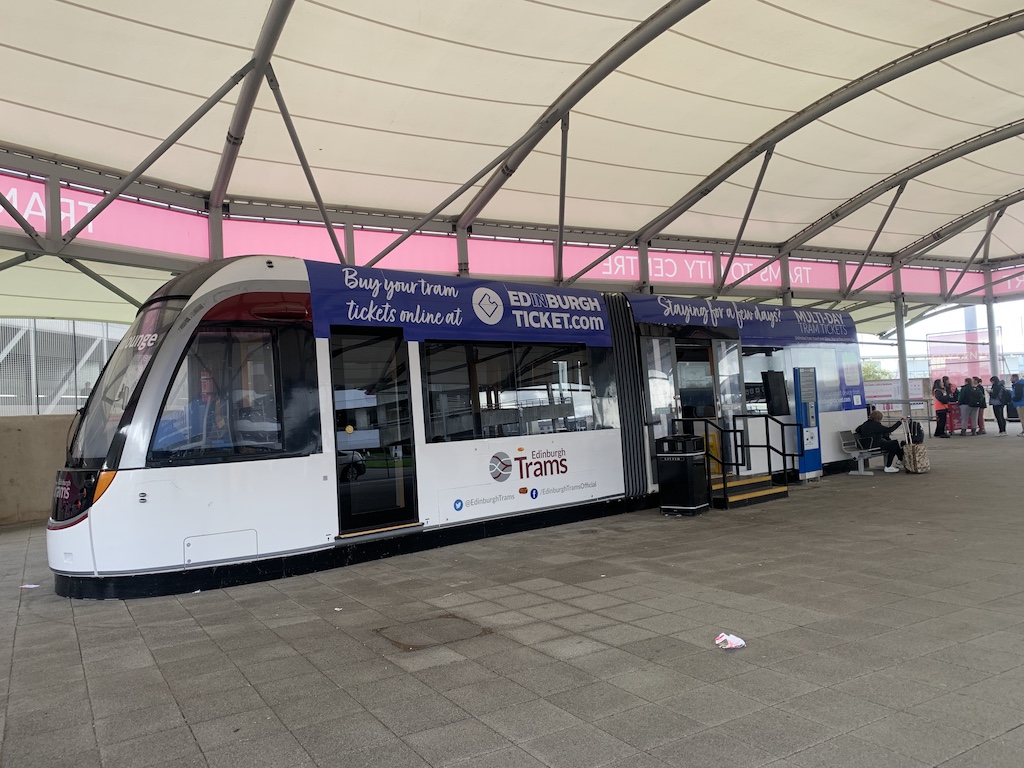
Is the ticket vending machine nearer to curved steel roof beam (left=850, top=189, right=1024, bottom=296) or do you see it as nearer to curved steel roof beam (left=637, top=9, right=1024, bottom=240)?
curved steel roof beam (left=637, top=9, right=1024, bottom=240)

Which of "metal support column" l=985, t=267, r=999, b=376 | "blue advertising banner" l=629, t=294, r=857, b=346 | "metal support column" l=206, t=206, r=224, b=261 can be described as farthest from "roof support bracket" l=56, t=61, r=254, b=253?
"metal support column" l=985, t=267, r=999, b=376

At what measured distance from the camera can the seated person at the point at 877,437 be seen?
13.4 meters

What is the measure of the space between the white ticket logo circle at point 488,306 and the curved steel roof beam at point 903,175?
1229cm

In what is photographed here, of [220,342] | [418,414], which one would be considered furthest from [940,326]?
[220,342]

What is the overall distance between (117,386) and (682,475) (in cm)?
686

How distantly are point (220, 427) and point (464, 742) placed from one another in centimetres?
421

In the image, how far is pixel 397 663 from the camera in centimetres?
451

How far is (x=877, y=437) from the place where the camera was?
13438mm

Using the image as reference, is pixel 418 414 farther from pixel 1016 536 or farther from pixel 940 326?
pixel 940 326

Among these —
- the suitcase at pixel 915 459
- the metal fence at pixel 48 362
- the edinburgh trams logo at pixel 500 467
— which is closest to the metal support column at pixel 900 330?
the suitcase at pixel 915 459

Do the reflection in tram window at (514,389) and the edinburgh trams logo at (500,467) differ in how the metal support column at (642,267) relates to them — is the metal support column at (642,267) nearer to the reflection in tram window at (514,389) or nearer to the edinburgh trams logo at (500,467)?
the reflection in tram window at (514,389)

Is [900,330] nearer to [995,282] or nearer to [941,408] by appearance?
[941,408]

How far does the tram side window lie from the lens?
6348mm

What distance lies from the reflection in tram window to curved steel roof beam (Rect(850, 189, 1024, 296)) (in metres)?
14.5
